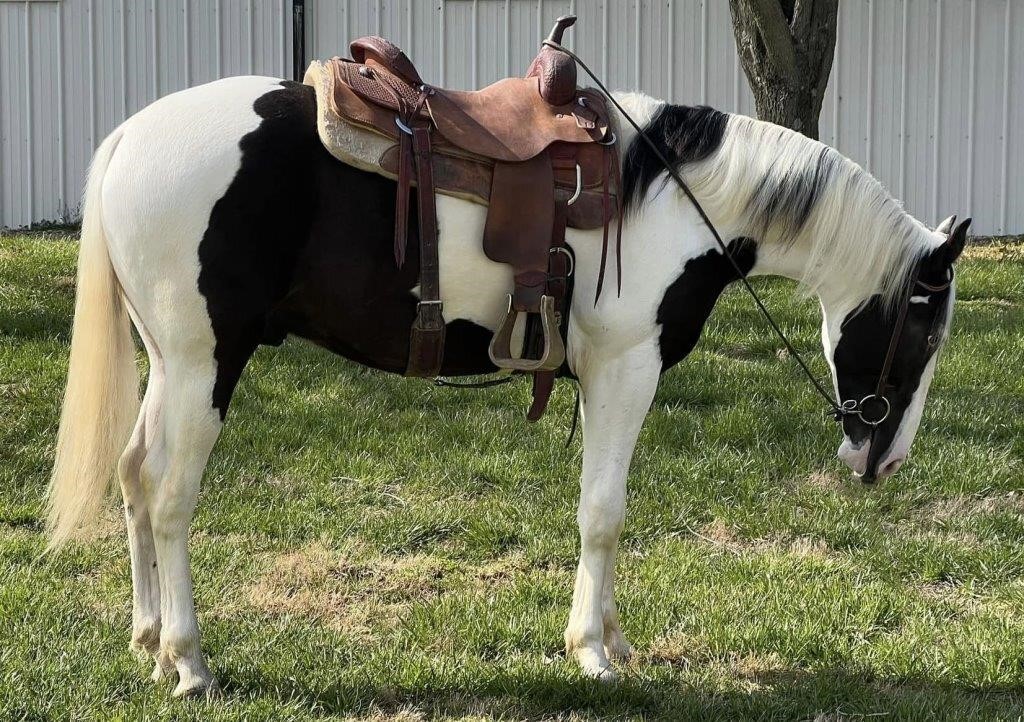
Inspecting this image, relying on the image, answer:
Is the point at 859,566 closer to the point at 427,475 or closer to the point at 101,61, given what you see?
the point at 427,475

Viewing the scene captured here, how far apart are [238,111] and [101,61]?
916 centimetres

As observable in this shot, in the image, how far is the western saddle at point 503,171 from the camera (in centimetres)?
340

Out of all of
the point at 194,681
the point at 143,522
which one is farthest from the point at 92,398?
the point at 194,681

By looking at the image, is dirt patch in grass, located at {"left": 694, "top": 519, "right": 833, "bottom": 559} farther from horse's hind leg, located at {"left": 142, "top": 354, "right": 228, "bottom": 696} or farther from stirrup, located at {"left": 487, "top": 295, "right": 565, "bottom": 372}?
horse's hind leg, located at {"left": 142, "top": 354, "right": 228, "bottom": 696}

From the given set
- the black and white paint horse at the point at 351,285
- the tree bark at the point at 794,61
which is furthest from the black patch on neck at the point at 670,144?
the tree bark at the point at 794,61

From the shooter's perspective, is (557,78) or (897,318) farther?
(897,318)

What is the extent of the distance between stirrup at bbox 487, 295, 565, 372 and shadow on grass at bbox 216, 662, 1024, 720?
947 mm

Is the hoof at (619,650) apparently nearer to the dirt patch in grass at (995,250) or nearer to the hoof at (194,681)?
the hoof at (194,681)

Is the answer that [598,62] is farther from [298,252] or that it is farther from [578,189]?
[298,252]

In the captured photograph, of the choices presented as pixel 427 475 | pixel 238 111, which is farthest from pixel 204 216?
pixel 427 475

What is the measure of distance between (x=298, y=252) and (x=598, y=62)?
8.71 metres

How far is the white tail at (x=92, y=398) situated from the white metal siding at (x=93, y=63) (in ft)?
27.6

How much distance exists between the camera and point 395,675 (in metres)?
3.67

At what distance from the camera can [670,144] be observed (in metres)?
3.72
